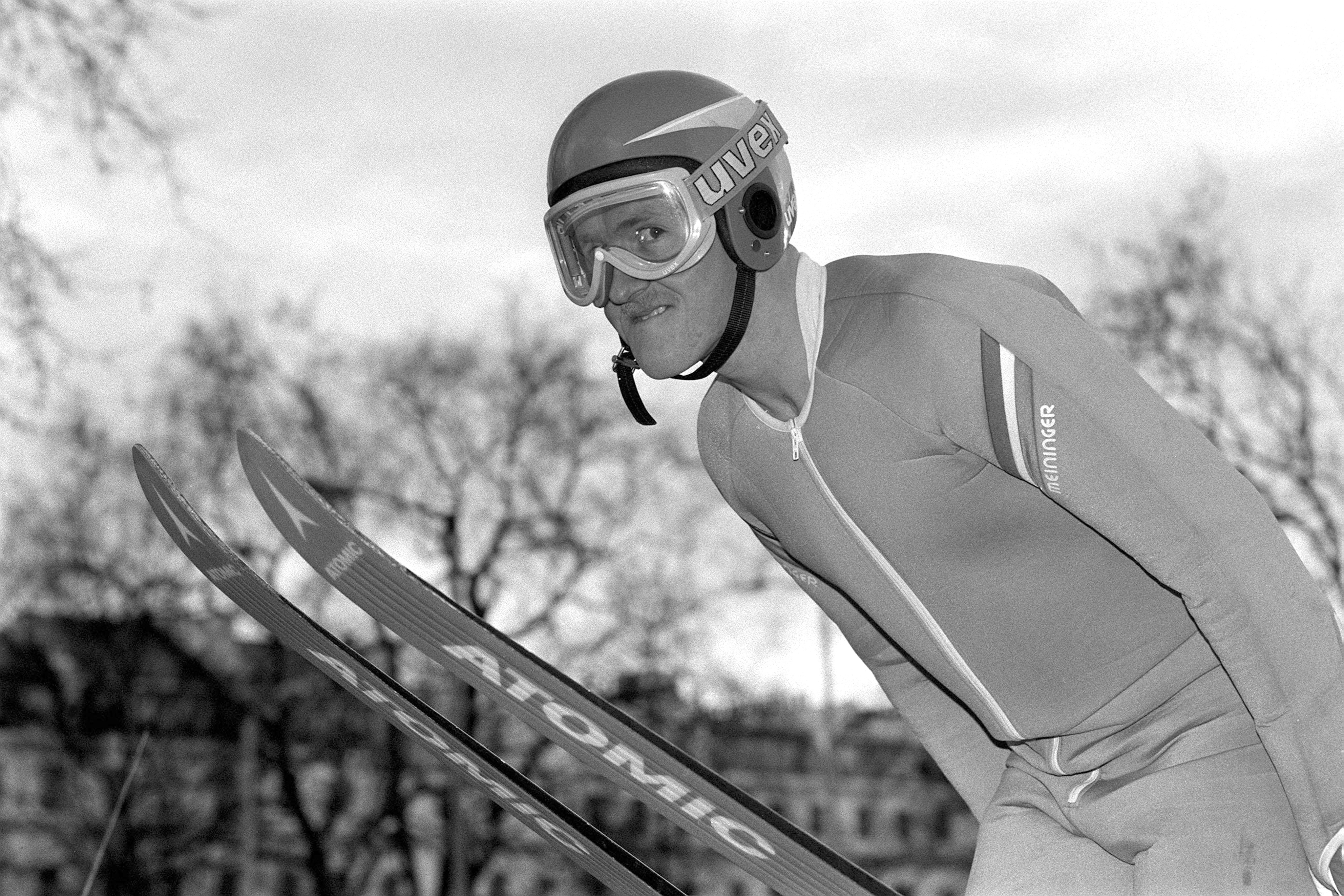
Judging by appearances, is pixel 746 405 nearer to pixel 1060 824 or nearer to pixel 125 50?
pixel 1060 824

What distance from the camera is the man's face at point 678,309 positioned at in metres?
2.63

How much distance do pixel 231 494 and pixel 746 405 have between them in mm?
21549

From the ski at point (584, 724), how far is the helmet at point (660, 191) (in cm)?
59

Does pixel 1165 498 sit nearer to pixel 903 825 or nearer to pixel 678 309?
pixel 678 309

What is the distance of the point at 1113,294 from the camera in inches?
768

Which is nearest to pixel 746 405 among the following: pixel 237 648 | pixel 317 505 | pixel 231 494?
pixel 317 505

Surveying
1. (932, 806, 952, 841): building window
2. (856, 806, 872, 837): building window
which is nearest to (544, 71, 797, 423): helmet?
(932, 806, 952, 841): building window

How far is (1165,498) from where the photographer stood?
7.25 ft

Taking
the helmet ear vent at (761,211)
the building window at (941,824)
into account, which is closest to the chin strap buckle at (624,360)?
the helmet ear vent at (761,211)

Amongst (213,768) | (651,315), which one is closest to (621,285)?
(651,315)

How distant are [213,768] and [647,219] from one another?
30.2m

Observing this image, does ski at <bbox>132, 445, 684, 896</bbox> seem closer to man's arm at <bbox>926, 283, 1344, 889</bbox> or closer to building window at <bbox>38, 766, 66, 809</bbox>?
man's arm at <bbox>926, 283, 1344, 889</bbox>

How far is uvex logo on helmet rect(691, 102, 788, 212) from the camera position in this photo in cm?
265

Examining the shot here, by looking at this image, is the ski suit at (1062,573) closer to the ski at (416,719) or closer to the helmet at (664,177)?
the helmet at (664,177)
